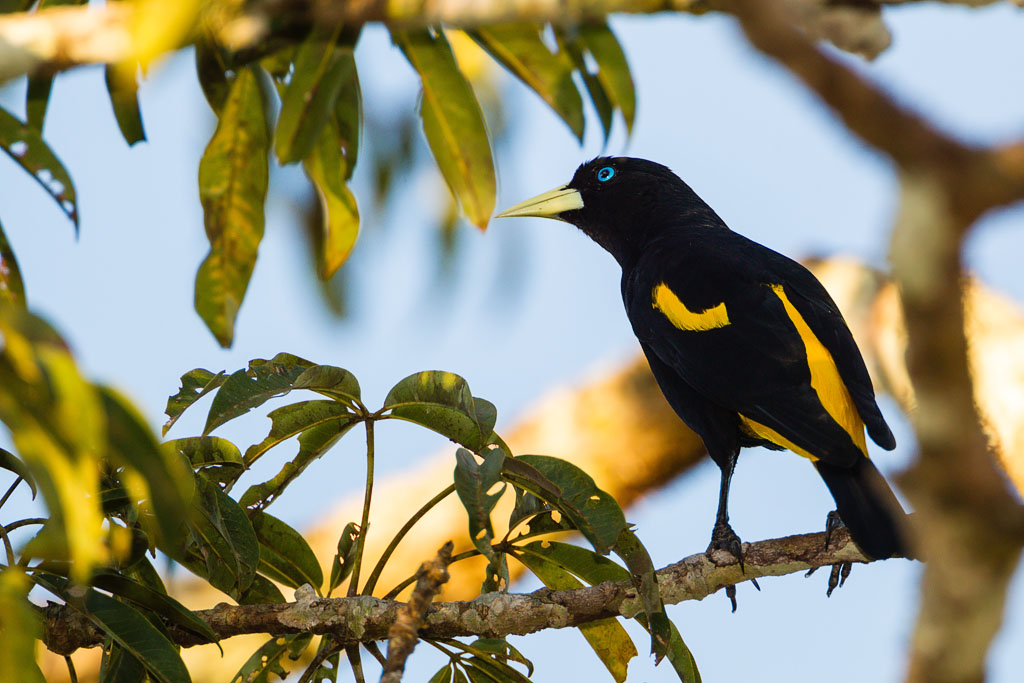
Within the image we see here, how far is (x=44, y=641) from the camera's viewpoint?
6.99 feet

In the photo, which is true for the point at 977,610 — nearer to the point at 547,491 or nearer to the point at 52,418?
the point at 52,418

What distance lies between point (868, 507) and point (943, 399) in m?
1.76

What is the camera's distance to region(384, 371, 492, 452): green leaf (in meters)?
2.17

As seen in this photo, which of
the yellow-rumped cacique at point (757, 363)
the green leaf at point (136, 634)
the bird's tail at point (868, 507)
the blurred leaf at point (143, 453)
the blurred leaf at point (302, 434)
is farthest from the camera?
the yellow-rumped cacique at point (757, 363)

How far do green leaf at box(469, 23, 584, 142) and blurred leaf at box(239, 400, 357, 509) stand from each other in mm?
1196

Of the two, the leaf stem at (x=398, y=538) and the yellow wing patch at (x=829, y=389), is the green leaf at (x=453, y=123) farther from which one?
the leaf stem at (x=398, y=538)

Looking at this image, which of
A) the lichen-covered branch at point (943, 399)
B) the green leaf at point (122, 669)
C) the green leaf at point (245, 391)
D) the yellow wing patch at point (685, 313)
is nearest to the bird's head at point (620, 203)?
the yellow wing patch at point (685, 313)

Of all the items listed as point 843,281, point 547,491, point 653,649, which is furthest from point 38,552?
point 843,281

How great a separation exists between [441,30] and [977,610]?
253 cm

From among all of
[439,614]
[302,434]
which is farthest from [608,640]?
[302,434]

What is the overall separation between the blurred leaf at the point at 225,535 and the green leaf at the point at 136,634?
20cm

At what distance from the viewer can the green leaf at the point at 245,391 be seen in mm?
2127

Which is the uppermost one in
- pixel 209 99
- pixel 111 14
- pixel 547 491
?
pixel 209 99

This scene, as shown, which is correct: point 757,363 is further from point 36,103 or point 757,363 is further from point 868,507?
point 36,103
